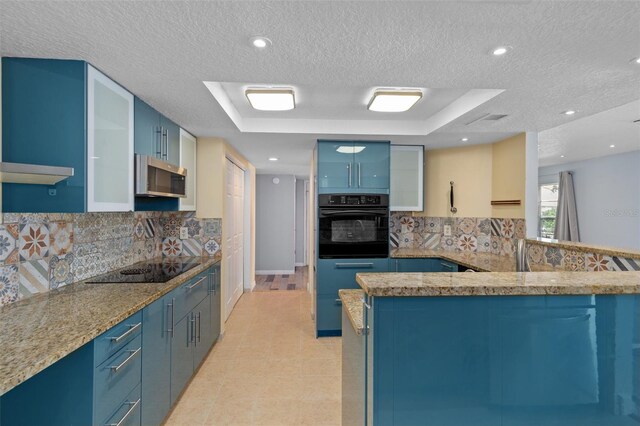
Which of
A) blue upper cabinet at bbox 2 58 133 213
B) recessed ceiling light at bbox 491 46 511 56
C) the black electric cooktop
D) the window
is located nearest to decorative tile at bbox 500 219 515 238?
recessed ceiling light at bbox 491 46 511 56

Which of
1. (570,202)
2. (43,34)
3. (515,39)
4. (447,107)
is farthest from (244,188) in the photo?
(570,202)

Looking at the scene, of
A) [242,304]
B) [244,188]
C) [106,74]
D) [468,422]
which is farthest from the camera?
[244,188]

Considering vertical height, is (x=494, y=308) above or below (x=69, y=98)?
below

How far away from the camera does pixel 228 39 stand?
145cm

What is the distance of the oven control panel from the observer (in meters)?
3.51

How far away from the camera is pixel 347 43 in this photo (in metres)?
1.49

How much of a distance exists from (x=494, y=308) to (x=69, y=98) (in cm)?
225

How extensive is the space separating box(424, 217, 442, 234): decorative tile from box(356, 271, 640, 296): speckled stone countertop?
267 centimetres

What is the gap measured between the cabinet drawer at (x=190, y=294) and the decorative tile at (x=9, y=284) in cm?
82

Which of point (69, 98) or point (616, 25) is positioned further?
point (69, 98)

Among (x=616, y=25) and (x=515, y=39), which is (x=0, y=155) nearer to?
(x=515, y=39)

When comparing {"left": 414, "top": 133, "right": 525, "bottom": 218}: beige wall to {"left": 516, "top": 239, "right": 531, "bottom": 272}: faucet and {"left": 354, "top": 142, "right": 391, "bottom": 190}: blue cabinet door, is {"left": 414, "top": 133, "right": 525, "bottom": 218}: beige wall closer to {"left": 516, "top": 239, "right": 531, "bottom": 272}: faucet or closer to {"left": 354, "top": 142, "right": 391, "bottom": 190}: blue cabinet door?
{"left": 354, "top": 142, "right": 391, "bottom": 190}: blue cabinet door

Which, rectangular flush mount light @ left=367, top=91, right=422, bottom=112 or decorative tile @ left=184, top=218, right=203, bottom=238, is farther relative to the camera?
decorative tile @ left=184, top=218, right=203, bottom=238

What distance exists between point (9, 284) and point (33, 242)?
0.26 metres
